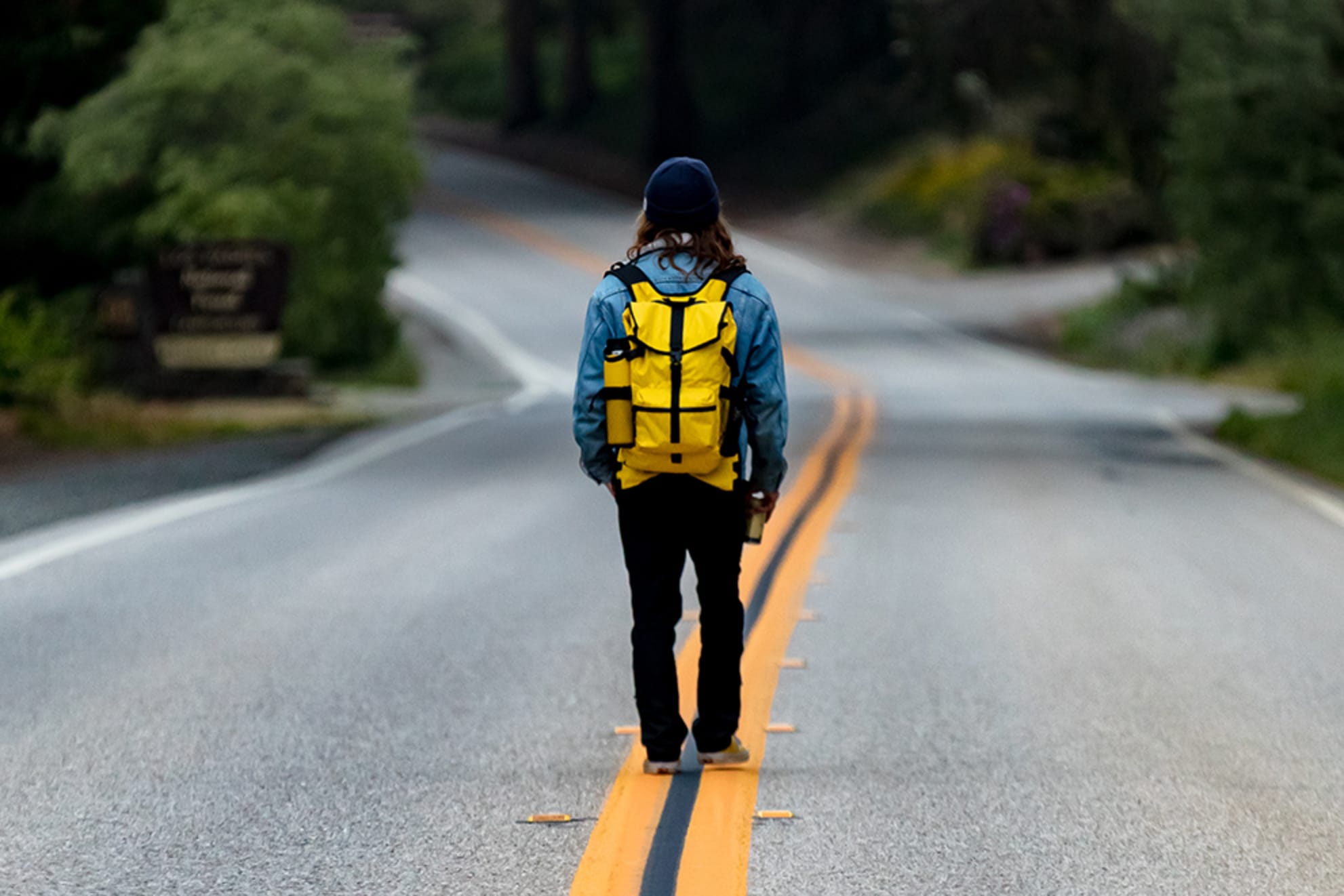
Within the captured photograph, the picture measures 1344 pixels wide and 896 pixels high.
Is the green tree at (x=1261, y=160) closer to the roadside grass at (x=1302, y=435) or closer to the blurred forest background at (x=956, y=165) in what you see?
the blurred forest background at (x=956, y=165)

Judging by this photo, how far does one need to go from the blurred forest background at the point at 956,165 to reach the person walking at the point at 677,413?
12459 millimetres

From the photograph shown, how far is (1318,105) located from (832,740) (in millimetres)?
19372

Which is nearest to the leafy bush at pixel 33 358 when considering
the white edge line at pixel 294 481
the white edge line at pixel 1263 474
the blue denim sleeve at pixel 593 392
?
the white edge line at pixel 294 481

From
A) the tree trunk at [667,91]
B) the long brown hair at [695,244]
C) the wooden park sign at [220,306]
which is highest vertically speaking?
the tree trunk at [667,91]

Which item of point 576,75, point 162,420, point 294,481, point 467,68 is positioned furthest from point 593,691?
point 467,68

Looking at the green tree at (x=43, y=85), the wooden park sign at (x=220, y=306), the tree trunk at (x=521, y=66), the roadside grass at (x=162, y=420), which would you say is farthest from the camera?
the tree trunk at (x=521, y=66)

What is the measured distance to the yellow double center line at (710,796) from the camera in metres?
5.11

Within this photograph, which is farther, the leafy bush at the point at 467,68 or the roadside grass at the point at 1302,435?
the leafy bush at the point at 467,68

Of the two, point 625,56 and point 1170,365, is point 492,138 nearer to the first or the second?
point 625,56

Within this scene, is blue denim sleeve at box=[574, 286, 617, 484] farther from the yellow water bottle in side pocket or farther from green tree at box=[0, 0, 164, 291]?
green tree at box=[0, 0, 164, 291]

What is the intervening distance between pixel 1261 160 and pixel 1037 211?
2018 centimetres

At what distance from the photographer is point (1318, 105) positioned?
23.9m

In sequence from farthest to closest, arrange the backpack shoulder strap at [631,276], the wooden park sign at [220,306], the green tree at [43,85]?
1. the wooden park sign at [220,306]
2. the green tree at [43,85]
3. the backpack shoulder strap at [631,276]

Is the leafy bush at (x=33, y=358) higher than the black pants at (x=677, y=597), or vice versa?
the black pants at (x=677, y=597)
